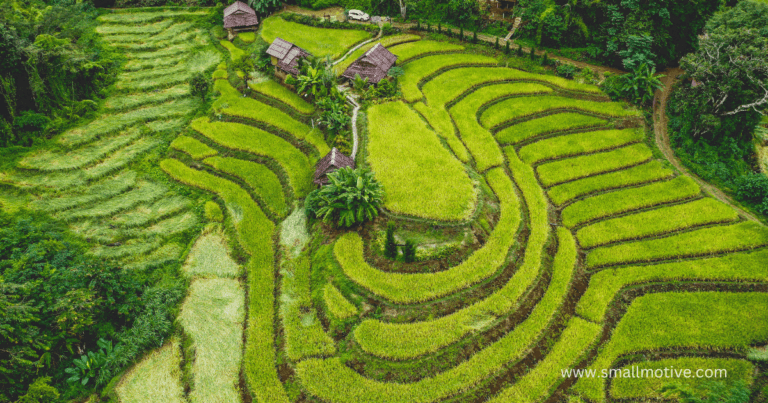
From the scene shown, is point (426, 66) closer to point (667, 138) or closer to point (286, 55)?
point (286, 55)

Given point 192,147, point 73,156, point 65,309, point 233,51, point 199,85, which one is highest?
point 233,51

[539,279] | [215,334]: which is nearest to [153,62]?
[215,334]

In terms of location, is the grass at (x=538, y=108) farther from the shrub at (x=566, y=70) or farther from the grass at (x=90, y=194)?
the grass at (x=90, y=194)

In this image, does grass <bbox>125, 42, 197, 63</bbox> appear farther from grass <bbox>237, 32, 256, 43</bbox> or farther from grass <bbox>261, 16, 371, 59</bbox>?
grass <bbox>261, 16, 371, 59</bbox>

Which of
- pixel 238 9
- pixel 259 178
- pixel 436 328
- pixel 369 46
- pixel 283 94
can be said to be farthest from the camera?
pixel 238 9

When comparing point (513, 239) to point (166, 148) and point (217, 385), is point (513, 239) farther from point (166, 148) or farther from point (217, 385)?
point (166, 148)

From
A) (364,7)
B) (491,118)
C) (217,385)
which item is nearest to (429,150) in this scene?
(491,118)
